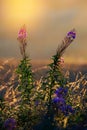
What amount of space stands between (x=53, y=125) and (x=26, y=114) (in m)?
0.63

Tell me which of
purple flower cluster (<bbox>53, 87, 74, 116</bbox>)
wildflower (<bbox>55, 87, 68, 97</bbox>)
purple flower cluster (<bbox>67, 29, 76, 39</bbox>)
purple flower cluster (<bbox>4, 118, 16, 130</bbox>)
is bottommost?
purple flower cluster (<bbox>4, 118, 16, 130</bbox>)

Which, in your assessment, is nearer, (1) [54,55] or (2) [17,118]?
(2) [17,118]

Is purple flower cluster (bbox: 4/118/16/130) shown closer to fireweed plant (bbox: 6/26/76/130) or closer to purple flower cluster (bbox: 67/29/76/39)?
fireweed plant (bbox: 6/26/76/130)

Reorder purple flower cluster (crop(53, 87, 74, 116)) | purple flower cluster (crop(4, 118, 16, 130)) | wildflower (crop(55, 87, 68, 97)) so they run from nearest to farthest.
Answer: purple flower cluster (crop(4, 118, 16, 130)) < purple flower cluster (crop(53, 87, 74, 116)) < wildflower (crop(55, 87, 68, 97))

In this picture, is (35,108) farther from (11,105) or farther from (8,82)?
(8,82)

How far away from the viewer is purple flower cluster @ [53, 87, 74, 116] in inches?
372

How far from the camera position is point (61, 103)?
953cm

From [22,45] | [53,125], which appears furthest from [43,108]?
[22,45]

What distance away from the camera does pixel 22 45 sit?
381 inches

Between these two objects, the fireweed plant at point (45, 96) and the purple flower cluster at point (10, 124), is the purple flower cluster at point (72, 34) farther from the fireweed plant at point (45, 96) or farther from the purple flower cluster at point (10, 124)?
the purple flower cluster at point (10, 124)

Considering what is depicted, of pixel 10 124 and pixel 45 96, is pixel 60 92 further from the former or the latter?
pixel 10 124

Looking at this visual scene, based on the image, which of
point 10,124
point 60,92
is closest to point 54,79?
point 60,92

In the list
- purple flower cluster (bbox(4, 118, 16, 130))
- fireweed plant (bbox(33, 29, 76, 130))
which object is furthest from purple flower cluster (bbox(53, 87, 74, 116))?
purple flower cluster (bbox(4, 118, 16, 130))

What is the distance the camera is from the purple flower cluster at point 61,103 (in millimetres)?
9445
